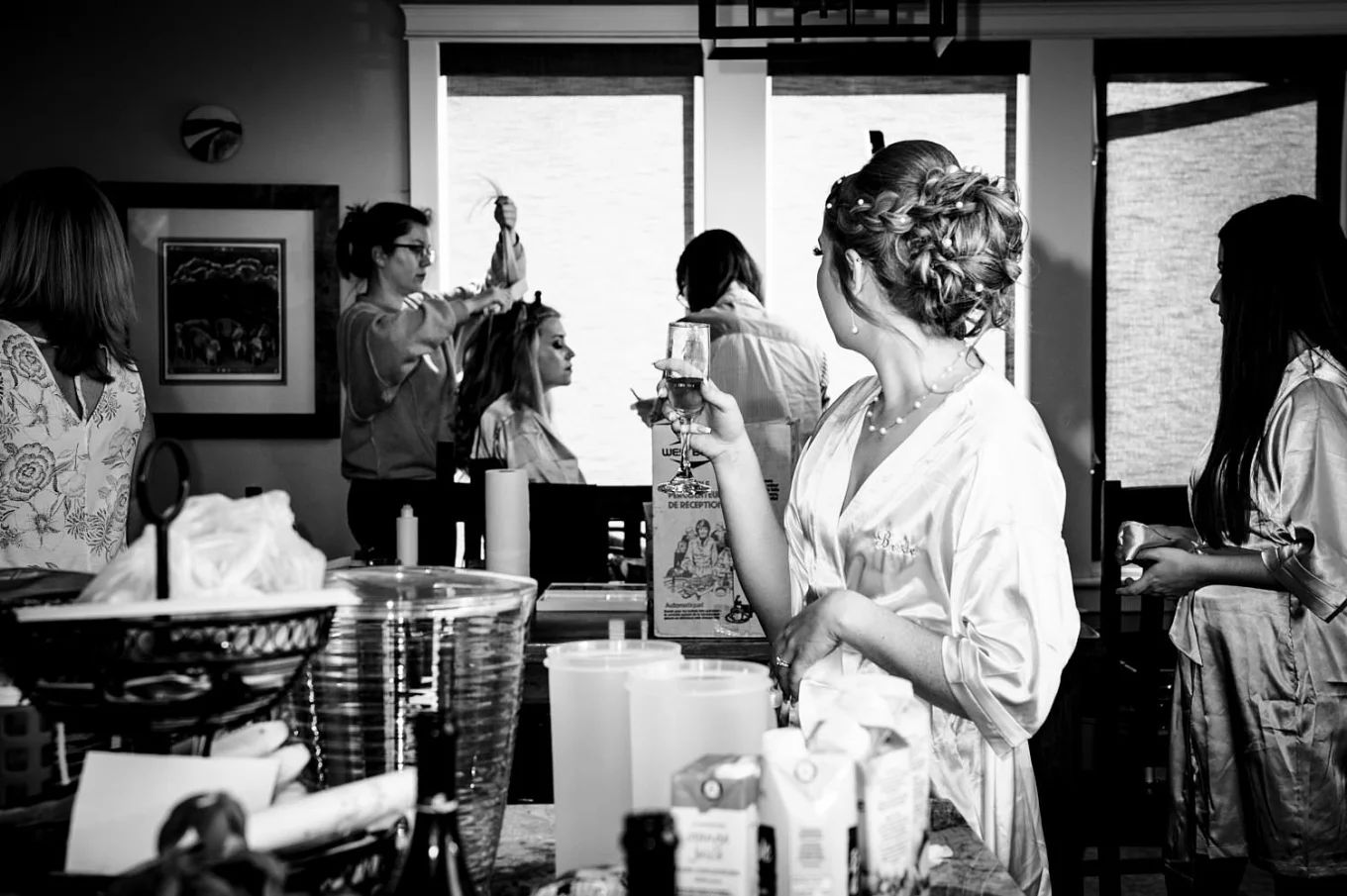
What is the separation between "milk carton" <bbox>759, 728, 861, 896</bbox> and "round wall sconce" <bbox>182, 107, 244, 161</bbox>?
15.5ft

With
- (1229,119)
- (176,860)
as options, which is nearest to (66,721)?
(176,860)

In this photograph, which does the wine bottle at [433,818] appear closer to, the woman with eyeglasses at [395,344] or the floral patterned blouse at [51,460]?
the floral patterned blouse at [51,460]

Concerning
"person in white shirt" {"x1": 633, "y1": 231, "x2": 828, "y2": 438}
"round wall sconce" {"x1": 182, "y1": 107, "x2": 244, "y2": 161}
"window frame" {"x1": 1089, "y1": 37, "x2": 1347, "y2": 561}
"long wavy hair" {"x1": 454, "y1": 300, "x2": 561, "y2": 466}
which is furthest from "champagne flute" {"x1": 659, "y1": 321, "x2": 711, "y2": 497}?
"round wall sconce" {"x1": 182, "y1": 107, "x2": 244, "y2": 161}

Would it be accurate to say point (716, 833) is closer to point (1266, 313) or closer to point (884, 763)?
point (884, 763)

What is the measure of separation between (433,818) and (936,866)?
0.51m

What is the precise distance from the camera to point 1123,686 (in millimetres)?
3121

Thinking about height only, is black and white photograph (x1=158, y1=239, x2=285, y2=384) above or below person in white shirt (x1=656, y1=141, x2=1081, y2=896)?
above

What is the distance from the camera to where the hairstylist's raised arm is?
180 cm

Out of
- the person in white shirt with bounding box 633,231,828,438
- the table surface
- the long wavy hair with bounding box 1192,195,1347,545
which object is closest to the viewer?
the table surface

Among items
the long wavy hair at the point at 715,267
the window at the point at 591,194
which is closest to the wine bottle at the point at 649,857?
the long wavy hair at the point at 715,267

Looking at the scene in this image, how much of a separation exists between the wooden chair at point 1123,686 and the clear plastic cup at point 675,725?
2.10m

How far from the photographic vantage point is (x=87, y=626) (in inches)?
28.9

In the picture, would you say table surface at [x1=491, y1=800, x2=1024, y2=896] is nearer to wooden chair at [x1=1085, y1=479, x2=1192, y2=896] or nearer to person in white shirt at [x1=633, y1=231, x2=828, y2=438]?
wooden chair at [x1=1085, y1=479, x2=1192, y2=896]

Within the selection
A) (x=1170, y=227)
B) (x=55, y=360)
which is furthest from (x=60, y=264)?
(x=1170, y=227)
